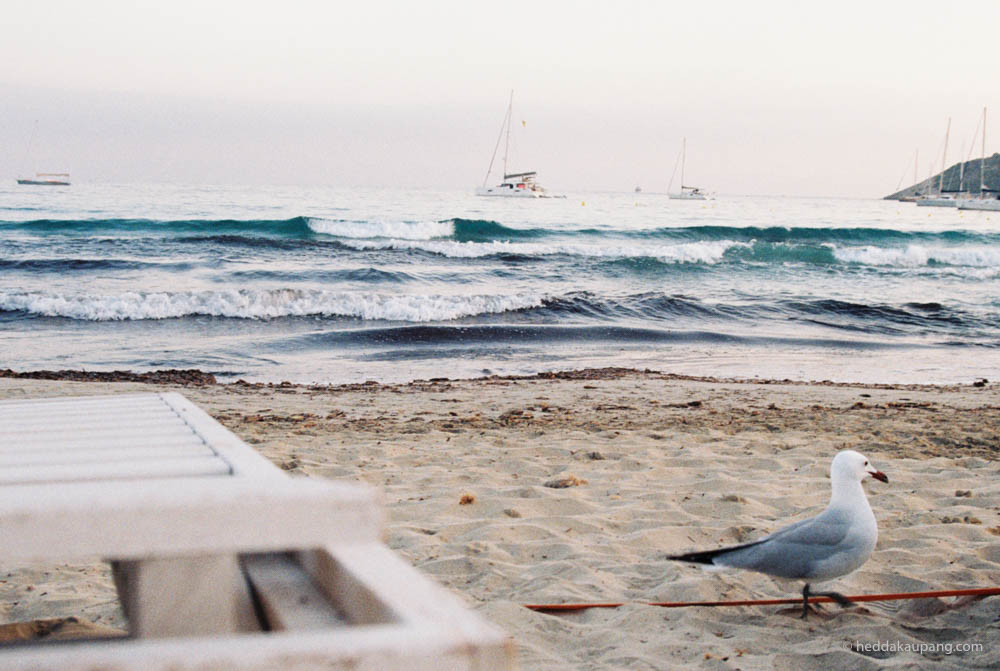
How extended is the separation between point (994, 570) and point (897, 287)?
60.6 feet

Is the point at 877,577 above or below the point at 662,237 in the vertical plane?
below

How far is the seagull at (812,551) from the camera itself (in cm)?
305

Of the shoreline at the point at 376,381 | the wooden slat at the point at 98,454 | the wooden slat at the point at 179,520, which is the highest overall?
the wooden slat at the point at 179,520

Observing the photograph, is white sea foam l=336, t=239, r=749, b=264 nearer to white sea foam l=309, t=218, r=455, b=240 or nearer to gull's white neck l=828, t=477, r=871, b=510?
white sea foam l=309, t=218, r=455, b=240

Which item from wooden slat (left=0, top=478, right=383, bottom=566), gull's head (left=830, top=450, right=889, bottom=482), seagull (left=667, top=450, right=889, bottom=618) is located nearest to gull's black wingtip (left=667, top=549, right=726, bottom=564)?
seagull (left=667, top=450, right=889, bottom=618)

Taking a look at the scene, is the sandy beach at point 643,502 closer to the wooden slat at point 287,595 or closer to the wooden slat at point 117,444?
the wooden slat at point 117,444

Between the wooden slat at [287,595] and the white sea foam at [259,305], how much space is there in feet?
41.0

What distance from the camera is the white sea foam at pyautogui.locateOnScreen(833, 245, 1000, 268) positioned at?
26.1 m

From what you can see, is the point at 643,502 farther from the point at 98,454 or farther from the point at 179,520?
the point at 179,520

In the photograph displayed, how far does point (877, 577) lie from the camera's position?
3.41 m

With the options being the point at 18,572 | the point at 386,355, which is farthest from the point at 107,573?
the point at 386,355

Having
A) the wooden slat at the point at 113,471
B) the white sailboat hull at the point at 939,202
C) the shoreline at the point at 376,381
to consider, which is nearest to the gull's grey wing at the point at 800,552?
the wooden slat at the point at 113,471

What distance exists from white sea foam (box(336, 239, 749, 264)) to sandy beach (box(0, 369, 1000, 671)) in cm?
1592

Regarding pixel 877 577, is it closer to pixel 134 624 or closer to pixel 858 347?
pixel 134 624
